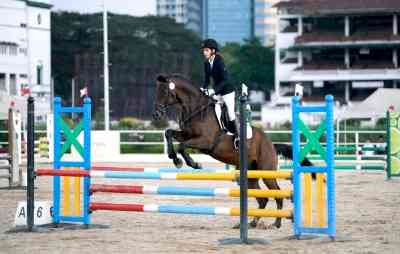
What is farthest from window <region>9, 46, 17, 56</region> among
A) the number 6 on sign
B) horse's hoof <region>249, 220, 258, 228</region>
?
horse's hoof <region>249, 220, 258, 228</region>

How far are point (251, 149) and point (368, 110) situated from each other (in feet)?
81.3

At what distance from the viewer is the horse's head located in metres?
11.7

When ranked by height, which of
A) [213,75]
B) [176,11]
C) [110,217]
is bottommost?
[110,217]

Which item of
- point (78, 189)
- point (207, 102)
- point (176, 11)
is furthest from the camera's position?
point (176, 11)

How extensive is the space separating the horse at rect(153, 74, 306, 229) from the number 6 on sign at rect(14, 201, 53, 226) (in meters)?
1.56

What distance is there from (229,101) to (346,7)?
62521 millimetres

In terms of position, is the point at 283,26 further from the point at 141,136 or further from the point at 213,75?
the point at 213,75

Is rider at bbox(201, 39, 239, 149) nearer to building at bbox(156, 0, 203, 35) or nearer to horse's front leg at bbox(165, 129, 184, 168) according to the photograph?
horse's front leg at bbox(165, 129, 184, 168)

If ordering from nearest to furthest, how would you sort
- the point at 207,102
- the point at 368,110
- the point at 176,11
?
1. the point at 207,102
2. the point at 368,110
3. the point at 176,11

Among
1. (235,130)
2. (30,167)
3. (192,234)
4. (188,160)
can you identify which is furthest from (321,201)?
(30,167)

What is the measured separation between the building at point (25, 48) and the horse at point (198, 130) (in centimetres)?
5825

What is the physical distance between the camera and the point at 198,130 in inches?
465

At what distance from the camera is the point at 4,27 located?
72.6 m

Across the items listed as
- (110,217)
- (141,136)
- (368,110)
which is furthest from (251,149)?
(141,136)
